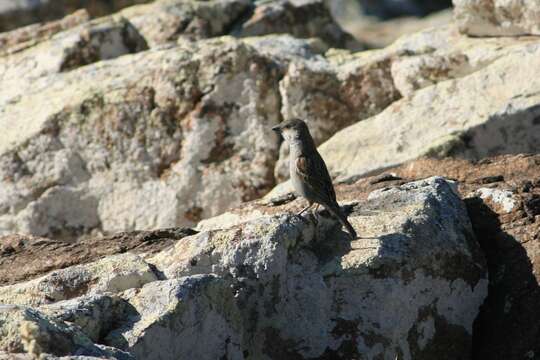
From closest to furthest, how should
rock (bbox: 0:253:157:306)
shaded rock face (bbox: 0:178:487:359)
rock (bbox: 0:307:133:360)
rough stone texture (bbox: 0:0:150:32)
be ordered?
rock (bbox: 0:307:133:360)
shaded rock face (bbox: 0:178:487:359)
rock (bbox: 0:253:157:306)
rough stone texture (bbox: 0:0:150:32)

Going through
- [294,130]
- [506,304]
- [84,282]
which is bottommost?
[506,304]

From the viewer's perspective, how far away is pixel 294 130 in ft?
28.8

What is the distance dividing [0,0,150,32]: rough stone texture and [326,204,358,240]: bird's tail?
8.93 m

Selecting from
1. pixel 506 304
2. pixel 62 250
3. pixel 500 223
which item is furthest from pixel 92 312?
pixel 500 223

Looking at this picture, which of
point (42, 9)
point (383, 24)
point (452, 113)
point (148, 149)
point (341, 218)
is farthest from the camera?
point (383, 24)

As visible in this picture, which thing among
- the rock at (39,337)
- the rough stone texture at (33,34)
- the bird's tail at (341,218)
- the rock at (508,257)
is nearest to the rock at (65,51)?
the rough stone texture at (33,34)

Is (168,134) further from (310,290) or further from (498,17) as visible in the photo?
(310,290)

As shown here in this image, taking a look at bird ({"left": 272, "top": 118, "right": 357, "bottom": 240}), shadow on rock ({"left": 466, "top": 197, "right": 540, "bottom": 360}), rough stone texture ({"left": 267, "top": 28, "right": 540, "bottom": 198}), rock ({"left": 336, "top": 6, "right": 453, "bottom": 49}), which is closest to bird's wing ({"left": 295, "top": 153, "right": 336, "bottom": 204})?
bird ({"left": 272, "top": 118, "right": 357, "bottom": 240})

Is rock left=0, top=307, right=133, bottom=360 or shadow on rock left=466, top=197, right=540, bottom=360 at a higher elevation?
rock left=0, top=307, right=133, bottom=360

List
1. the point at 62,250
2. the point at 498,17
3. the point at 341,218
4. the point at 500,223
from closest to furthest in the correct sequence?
the point at 341,218 → the point at 500,223 → the point at 62,250 → the point at 498,17

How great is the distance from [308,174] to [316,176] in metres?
0.12

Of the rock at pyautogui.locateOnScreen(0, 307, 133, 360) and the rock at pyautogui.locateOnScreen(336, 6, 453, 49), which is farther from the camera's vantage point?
the rock at pyautogui.locateOnScreen(336, 6, 453, 49)

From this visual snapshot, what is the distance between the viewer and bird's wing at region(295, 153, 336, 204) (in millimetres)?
7812

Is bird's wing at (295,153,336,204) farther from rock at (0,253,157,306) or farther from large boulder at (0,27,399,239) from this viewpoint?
large boulder at (0,27,399,239)
